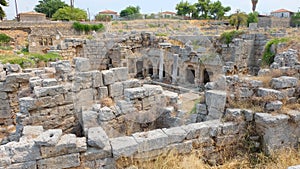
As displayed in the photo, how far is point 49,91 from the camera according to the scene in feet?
20.4

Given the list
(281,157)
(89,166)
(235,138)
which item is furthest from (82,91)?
(281,157)

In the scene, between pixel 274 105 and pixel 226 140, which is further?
pixel 274 105

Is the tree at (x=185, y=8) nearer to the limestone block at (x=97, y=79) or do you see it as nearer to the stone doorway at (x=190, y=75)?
the stone doorway at (x=190, y=75)

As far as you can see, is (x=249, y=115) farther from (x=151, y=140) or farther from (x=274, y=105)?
(x=151, y=140)

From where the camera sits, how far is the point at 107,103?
686 cm

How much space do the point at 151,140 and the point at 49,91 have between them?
11.3 feet

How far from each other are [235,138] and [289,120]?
3.86 ft

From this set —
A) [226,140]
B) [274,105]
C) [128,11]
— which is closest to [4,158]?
[226,140]

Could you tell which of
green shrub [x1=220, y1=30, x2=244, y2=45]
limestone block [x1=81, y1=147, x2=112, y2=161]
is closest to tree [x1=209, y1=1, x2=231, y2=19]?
green shrub [x1=220, y1=30, x2=244, y2=45]

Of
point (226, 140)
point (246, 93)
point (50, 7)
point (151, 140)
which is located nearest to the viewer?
point (151, 140)

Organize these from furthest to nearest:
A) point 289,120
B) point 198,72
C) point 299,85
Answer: point 198,72 → point 299,85 → point 289,120

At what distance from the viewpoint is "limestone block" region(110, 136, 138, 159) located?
396 centimetres

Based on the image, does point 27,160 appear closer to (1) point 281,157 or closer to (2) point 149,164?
(2) point 149,164

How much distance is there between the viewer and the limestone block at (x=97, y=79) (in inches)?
286
